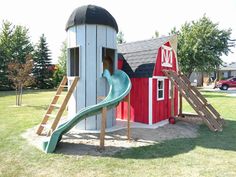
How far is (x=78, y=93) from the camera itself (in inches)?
334

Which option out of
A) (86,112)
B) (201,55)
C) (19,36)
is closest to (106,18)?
(86,112)

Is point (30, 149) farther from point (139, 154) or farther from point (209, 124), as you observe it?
point (209, 124)

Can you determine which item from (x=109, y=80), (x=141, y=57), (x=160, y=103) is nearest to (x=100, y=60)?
(x=109, y=80)

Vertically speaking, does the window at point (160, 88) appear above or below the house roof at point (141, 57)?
below

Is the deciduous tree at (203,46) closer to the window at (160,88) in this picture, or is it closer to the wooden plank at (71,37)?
the window at (160,88)

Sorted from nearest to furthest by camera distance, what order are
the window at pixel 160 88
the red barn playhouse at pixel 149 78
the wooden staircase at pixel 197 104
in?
the wooden staircase at pixel 197 104, the red barn playhouse at pixel 149 78, the window at pixel 160 88

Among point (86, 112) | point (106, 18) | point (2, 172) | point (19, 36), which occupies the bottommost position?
point (2, 172)

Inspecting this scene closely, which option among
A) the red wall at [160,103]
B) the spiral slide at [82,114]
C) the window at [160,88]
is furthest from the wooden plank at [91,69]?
the window at [160,88]

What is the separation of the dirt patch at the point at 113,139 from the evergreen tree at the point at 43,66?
30.8 metres

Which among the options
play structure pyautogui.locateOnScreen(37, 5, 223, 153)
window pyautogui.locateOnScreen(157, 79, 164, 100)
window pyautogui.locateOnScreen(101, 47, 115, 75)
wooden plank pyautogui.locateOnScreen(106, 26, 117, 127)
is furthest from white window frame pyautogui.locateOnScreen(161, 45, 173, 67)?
wooden plank pyautogui.locateOnScreen(106, 26, 117, 127)

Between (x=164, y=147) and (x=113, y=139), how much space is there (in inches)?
64.7

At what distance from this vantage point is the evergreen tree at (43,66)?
37.6 metres

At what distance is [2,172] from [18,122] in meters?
5.59

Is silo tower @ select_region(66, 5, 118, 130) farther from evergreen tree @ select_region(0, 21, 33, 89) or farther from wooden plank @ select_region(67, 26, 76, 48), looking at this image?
evergreen tree @ select_region(0, 21, 33, 89)
